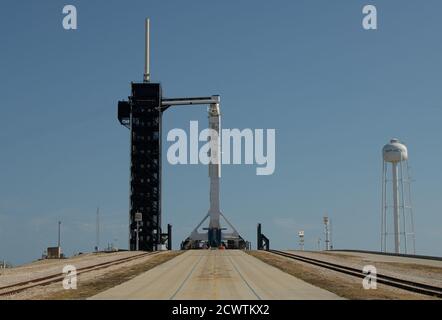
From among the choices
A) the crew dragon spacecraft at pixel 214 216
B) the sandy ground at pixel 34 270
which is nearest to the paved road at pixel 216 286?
the sandy ground at pixel 34 270

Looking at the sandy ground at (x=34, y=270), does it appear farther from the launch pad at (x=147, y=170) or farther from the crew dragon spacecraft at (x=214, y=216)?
the crew dragon spacecraft at (x=214, y=216)

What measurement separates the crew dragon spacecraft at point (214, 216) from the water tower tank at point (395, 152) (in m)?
26.3

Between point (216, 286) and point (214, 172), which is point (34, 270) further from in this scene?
point (214, 172)

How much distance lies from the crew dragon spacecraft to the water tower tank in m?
26.3

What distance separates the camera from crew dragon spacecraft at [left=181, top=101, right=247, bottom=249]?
106m

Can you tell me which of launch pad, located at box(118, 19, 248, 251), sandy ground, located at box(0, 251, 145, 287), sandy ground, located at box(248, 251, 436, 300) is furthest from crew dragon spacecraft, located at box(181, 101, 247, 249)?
sandy ground, located at box(248, 251, 436, 300)

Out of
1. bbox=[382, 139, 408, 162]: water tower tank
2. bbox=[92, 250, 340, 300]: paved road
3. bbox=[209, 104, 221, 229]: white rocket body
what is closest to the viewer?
bbox=[92, 250, 340, 300]: paved road

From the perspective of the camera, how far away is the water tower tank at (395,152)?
3981 inches

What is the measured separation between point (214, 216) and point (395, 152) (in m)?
30.3

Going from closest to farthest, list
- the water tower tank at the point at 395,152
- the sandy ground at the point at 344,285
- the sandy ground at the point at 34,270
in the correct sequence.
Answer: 1. the sandy ground at the point at 344,285
2. the sandy ground at the point at 34,270
3. the water tower tank at the point at 395,152
